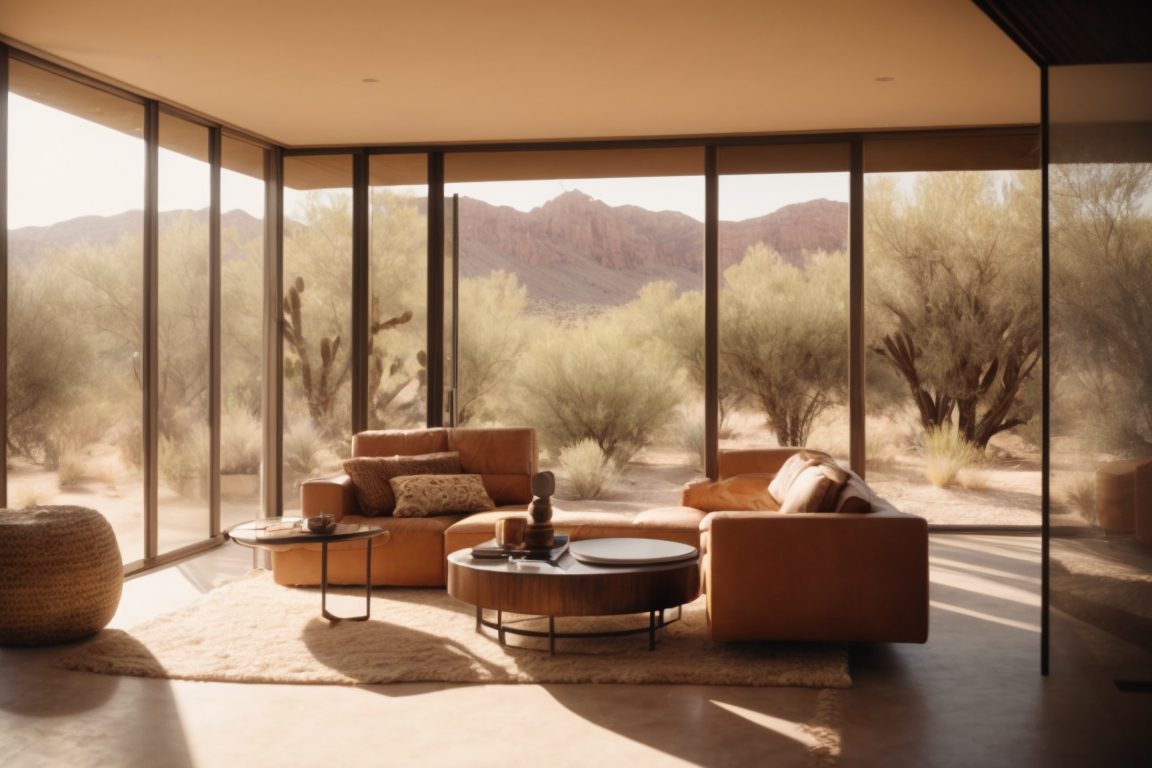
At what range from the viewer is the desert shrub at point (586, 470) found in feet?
25.4

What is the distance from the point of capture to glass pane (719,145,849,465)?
7.47m

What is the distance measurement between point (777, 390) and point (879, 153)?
1755 mm

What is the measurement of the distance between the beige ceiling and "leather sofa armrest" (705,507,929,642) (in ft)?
7.21

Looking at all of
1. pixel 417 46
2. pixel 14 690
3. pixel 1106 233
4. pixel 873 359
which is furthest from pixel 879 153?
pixel 14 690

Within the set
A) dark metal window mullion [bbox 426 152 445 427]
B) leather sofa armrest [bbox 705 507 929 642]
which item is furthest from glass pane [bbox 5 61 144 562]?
leather sofa armrest [bbox 705 507 929 642]

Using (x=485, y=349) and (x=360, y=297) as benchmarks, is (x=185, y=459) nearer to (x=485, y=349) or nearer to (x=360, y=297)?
(x=360, y=297)

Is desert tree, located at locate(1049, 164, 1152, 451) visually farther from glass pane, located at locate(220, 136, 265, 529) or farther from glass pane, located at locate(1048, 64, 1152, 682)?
glass pane, located at locate(220, 136, 265, 529)

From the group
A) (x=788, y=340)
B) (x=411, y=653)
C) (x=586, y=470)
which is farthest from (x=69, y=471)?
(x=788, y=340)

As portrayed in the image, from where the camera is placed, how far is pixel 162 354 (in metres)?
6.52

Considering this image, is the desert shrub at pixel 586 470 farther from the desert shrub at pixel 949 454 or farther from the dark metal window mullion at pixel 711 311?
the desert shrub at pixel 949 454

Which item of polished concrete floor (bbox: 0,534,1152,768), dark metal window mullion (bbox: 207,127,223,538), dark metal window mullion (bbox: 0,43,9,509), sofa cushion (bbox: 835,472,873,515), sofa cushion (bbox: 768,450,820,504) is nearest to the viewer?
polished concrete floor (bbox: 0,534,1152,768)

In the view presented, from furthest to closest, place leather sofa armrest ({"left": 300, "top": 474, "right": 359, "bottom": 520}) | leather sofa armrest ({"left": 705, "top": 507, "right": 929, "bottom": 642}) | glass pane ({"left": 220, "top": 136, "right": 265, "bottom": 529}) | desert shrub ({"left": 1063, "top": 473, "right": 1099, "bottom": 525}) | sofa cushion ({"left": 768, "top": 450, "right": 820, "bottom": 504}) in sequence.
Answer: glass pane ({"left": 220, "top": 136, "right": 265, "bottom": 529}) → leather sofa armrest ({"left": 300, "top": 474, "right": 359, "bottom": 520}) → sofa cushion ({"left": 768, "top": 450, "right": 820, "bottom": 504}) → leather sofa armrest ({"left": 705, "top": 507, "right": 929, "bottom": 642}) → desert shrub ({"left": 1063, "top": 473, "right": 1099, "bottom": 525})

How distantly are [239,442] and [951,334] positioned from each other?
4.89 meters

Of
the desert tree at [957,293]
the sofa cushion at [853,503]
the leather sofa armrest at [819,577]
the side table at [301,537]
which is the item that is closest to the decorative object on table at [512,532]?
the side table at [301,537]
